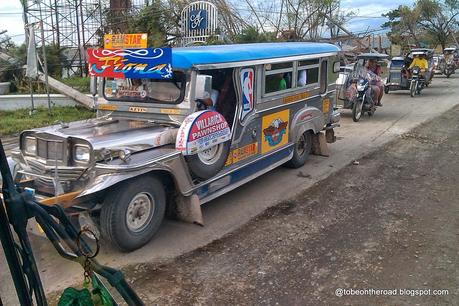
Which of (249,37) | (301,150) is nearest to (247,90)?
(301,150)

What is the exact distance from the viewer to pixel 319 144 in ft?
27.0

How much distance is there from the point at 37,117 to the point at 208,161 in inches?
299

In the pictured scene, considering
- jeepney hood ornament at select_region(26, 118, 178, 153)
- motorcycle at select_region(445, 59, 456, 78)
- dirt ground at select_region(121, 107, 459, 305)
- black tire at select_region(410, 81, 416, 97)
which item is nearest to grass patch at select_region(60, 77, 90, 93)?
jeepney hood ornament at select_region(26, 118, 178, 153)

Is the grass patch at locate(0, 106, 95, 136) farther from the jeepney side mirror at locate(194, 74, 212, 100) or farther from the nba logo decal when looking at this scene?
the jeepney side mirror at locate(194, 74, 212, 100)

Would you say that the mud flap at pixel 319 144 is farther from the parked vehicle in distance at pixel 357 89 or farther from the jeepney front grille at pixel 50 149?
the jeepney front grille at pixel 50 149

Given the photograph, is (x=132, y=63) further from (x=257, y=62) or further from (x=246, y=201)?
(x=246, y=201)

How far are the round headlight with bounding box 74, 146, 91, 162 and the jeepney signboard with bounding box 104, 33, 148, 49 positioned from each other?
1404mm

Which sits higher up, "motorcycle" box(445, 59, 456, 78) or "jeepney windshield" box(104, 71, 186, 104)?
"motorcycle" box(445, 59, 456, 78)

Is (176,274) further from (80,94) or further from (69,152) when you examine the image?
(80,94)

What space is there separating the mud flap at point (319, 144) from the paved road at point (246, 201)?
0.16 metres

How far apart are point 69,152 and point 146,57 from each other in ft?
4.50

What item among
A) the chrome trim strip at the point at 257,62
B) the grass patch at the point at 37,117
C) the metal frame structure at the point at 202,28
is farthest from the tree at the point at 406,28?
the chrome trim strip at the point at 257,62

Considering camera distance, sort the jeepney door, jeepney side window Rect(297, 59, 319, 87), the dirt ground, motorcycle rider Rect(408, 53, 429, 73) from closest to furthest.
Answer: the dirt ground, the jeepney door, jeepney side window Rect(297, 59, 319, 87), motorcycle rider Rect(408, 53, 429, 73)

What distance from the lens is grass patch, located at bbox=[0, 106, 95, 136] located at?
10.0 meters
